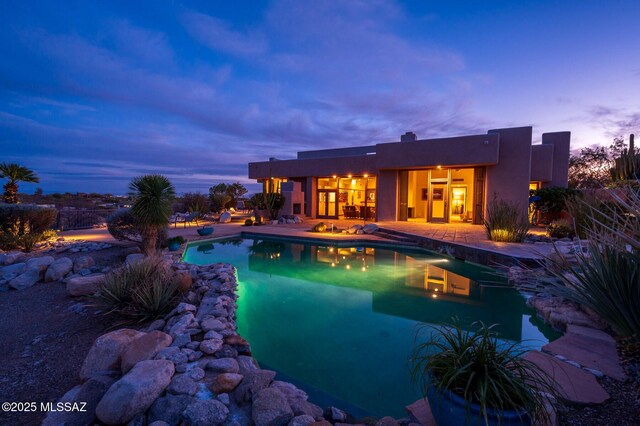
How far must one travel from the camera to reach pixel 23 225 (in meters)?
7.98

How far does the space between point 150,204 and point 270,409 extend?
239 inches

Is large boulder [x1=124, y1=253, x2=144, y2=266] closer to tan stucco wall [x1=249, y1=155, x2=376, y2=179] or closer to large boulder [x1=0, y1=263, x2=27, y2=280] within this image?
large boulder [x1=0, y1=263, x2=27, y2=280]

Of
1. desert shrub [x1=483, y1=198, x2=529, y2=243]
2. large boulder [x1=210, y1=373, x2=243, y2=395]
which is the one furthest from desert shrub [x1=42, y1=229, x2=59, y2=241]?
desert shrub [x1=483, y1=198, x2=529, y2=243]

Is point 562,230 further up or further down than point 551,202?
further down

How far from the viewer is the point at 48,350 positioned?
305cm

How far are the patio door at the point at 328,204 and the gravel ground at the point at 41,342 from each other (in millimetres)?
13314

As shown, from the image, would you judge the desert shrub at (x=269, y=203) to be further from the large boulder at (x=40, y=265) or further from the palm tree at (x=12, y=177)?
the large boulder at (x=40, y=265)

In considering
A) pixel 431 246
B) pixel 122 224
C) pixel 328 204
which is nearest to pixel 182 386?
pixel 122 224

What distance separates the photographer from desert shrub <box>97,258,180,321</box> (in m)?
3.74

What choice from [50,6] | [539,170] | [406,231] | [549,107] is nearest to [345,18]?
[406,231]

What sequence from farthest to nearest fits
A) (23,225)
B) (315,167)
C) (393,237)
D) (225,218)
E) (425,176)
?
(315,167) < (225,218) < (425,176) < (393,237) < (23,225)

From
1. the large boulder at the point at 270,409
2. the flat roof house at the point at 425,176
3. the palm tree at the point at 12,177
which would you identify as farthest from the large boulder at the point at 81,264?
the flat roof house at the point at 425,176

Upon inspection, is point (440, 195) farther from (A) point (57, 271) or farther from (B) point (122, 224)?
(A) point (57, 271)

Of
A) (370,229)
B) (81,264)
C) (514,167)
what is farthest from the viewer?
(514,167)
